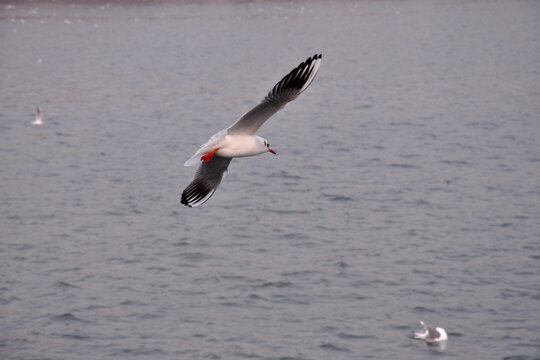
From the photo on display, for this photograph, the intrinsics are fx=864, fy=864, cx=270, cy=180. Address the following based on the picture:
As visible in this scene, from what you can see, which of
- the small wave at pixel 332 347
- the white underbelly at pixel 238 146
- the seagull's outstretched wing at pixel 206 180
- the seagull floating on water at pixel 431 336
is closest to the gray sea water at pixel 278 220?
the small wave at pixel 332 347

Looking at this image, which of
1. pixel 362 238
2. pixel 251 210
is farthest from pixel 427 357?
pixel 251 210

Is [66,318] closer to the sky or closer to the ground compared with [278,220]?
closer to the ground

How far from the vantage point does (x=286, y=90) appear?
12023 mm

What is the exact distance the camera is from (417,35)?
102 m

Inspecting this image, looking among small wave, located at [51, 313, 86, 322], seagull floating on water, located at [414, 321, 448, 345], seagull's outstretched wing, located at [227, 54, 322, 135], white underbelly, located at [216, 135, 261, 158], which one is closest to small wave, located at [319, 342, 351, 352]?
seagull floating on water, located at [414, 321, 448, 345]

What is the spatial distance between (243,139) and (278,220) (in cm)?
1519

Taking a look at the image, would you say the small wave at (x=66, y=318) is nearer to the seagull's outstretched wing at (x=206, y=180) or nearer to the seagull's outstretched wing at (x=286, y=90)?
the seagull's outstretched wing at (x=206, y=180)

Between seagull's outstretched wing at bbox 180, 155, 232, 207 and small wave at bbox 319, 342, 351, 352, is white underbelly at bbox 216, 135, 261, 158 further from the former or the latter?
small wave at bbox 319, 342, 351, 352

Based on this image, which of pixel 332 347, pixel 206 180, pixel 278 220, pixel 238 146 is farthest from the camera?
pixel 278 220

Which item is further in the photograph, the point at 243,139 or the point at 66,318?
the point at 66,318

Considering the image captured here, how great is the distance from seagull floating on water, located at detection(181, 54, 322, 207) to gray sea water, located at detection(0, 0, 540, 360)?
580 centimetres

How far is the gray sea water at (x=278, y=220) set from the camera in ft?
65.3

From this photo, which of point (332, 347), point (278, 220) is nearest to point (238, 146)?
point (332, 347)

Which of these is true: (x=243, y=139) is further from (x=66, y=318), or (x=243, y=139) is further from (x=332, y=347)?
(x=66, y=318)
